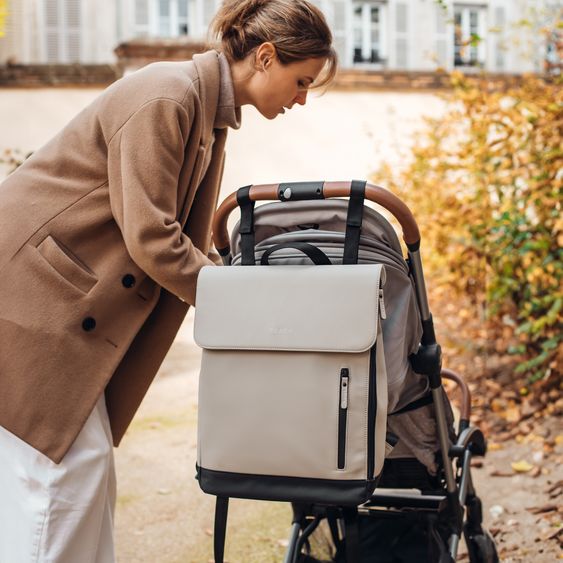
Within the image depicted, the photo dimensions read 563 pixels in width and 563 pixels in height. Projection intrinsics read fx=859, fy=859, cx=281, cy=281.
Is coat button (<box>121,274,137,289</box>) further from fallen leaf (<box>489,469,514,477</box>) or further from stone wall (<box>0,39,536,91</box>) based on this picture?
stone wall (<box>0,39,536,91</box>)

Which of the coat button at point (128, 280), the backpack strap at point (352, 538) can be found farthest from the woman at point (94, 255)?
the backpack strap at point (352, 538)

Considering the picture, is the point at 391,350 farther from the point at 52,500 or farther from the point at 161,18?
the point at 161,18

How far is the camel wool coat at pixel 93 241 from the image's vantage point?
205 cm

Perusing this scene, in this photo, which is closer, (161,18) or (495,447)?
(495,447)

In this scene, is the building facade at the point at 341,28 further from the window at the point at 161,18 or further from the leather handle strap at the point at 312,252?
the leather handle strap at the point at 312,252

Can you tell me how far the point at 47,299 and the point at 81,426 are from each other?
1.07 ft

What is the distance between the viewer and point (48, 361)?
2.11 meters

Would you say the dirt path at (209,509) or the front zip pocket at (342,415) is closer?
the front zip pocket at (342,415)

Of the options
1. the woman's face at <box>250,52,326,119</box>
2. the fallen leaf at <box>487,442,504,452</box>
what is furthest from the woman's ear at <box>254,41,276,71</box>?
the fallen leaf at <box>487,442,504,452</box>

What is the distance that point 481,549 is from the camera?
270 centimetres

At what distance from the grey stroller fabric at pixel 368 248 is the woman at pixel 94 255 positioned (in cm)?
20

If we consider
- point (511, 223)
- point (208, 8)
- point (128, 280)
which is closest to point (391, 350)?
point (128, 280)


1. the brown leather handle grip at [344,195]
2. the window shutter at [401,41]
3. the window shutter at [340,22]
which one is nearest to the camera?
the brown leather handle grip at [344,195]

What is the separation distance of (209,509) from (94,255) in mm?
2160
